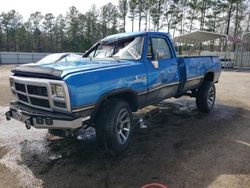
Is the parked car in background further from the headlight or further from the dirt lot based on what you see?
the headlight

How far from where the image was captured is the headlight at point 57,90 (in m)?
3.49

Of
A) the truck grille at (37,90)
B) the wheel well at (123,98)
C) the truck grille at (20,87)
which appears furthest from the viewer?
the truck grille at (20,87)

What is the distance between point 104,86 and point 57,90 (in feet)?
2.30

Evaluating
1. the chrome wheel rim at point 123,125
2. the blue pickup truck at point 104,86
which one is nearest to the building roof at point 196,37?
the blue pickup truck at point 104,86

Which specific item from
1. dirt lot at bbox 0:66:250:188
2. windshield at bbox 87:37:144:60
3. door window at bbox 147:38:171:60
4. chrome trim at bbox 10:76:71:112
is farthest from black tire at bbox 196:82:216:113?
chrome trim at bbox 10:76:71:112

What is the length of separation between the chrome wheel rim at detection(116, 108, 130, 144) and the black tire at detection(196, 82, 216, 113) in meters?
3.20

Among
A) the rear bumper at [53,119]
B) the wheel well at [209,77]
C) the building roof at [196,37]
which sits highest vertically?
the building roof at [196,37]

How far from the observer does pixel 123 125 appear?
441cm

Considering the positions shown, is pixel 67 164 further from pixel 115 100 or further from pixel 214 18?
pixel 214 18

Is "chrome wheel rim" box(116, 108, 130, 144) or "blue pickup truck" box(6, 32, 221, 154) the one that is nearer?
"blue pickup truck" box(6, 32, 221, 154)

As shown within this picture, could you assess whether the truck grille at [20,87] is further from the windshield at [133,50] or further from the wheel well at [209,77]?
the wheel well at [209,77]

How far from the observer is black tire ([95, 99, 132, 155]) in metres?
3.97

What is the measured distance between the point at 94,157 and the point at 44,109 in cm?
118

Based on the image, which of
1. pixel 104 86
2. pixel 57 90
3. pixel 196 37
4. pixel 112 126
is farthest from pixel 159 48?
pixel 196 37
